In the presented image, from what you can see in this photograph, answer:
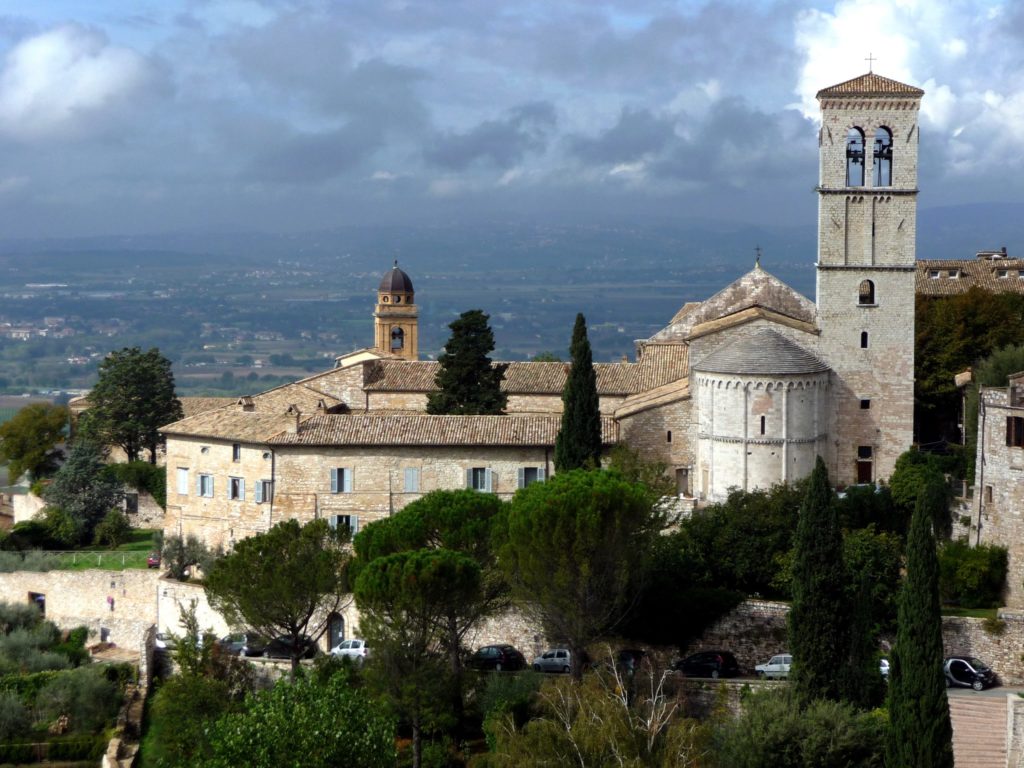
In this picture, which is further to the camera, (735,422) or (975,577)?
(735,422)

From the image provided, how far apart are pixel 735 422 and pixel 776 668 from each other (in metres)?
10.2

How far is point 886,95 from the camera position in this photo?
4344 cm

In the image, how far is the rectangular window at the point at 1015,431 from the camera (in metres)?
35.0

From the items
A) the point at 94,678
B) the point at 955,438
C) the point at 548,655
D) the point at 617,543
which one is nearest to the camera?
the point at 617,543

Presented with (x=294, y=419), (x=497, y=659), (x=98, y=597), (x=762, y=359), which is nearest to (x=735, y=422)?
(x=762, y=359)

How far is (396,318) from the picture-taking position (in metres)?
71.2

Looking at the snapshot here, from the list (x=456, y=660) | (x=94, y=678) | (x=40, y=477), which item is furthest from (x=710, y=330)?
(x=40, y=477)

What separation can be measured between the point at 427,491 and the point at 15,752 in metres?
12.6

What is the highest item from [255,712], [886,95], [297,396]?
[886,95]

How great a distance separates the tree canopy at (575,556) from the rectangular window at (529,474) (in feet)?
32.0

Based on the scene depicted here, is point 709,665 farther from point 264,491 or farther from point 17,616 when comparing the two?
point 17,616

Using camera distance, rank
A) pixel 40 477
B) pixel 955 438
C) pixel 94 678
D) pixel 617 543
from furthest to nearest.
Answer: pixel 40 477 → pixel 955 438 → pixel 94 678 → pixel 617 543

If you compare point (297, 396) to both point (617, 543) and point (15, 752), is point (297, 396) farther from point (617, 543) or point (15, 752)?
point (617, 543)

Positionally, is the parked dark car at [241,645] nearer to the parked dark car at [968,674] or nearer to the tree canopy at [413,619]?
the tree canopy at [413,619]
